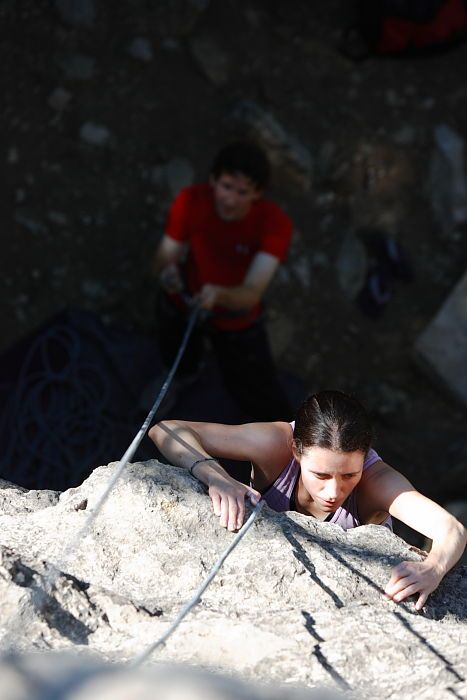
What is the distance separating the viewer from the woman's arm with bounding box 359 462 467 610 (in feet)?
6.19

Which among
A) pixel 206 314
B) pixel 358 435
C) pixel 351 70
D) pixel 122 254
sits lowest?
pixel 122 254

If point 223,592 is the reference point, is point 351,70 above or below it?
above

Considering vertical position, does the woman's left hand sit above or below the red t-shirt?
above

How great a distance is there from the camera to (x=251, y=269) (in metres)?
3.66

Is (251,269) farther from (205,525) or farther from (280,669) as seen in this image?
(280,669)

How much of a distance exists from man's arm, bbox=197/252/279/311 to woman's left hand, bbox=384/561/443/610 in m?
1.88

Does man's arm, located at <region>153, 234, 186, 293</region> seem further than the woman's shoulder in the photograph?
Yes

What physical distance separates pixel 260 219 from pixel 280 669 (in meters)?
2.36

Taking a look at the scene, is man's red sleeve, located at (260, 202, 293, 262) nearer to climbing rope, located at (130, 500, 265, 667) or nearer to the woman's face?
the woman's face

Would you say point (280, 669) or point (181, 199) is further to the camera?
point (181, 199)

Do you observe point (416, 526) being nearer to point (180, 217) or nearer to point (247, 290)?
point (247, 290)

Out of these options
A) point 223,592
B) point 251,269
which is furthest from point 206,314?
point 223,592

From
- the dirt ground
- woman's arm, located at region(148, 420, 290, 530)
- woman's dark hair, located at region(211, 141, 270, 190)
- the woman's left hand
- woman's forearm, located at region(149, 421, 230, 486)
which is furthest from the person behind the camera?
the dirt ground

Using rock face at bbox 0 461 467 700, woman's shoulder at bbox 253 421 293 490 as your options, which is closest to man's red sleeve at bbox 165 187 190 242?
woman's shoulder at bbox 253 421 293 490
